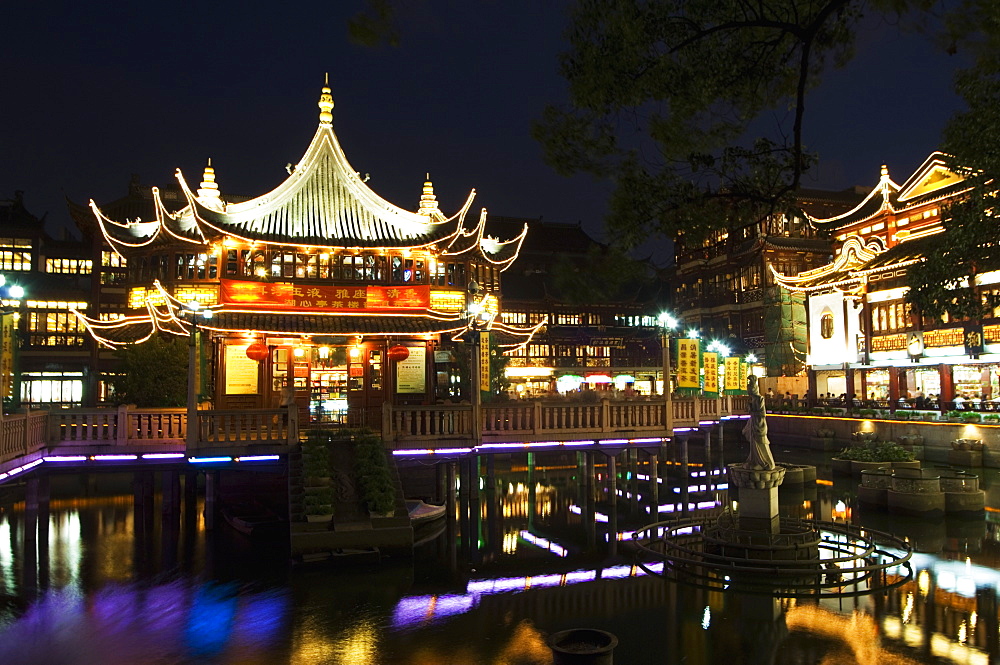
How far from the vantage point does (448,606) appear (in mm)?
13977

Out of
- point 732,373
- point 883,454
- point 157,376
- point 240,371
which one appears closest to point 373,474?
point 240,371

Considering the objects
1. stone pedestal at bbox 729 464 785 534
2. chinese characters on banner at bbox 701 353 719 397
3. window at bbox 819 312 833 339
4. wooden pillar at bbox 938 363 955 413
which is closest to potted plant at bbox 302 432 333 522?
stone pedestal at bbox 729 464 785 534

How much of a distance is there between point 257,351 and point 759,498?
15.3m

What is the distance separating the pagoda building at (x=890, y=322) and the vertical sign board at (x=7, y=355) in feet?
124

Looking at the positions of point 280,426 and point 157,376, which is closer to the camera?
point 280,426

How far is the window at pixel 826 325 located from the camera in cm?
4956

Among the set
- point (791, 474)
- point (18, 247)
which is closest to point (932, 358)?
point (791, 474)

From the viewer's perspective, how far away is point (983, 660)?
10688 millimetres

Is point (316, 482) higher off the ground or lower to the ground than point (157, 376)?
lower

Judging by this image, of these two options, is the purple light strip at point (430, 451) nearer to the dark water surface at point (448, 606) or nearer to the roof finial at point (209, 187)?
the dark water surface at point (448, 606)

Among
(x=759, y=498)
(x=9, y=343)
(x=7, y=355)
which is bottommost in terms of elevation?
(x=759, y=498)

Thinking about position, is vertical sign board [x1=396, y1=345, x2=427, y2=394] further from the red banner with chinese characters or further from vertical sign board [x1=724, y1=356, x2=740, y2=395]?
vertical sign board [x1=724, y1=356, x2=740, y2=395]

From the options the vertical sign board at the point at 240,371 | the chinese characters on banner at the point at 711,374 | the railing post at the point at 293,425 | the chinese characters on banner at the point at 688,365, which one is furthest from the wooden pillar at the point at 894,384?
the railing post at the point at 293,425

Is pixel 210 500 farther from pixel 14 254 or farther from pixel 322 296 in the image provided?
pixel 14 254
